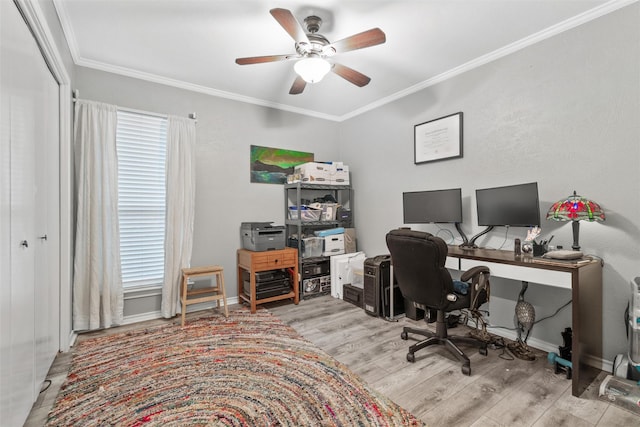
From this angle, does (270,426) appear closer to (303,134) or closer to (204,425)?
(204,425)

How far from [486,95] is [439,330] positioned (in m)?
2.20

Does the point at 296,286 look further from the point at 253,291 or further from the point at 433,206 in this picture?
the point at 433,206

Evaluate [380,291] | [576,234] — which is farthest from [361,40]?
[380,291]

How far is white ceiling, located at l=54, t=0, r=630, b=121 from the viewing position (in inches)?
85.6

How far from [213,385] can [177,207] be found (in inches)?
74.7

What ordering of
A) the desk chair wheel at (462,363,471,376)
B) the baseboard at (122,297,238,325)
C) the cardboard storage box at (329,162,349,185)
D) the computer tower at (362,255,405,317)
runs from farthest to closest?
the cardboard storage box at (329,162,349,185) → the computer tower at (362,255,405,317) → the baseboard at (122,297,238,325) → the desk chair wheel at (462,363,471,376)

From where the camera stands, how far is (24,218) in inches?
64.7

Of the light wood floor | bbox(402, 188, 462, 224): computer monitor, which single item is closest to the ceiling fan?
bbox(402, 188, 462, 224): computer monitor

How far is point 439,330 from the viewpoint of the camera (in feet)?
8.00

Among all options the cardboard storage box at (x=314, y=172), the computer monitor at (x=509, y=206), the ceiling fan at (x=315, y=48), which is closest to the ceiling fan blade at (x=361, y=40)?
the ceiling fan at (x=315, y=48)

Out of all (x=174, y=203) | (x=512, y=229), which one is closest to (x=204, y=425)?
(x=174, y=203)

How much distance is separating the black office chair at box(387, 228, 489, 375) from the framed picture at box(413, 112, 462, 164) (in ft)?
4.54

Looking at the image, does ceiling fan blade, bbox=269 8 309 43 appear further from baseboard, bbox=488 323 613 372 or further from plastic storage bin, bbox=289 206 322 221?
baseboard, bbox=488 323 613 372

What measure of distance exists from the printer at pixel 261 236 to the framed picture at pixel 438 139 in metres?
1.84
